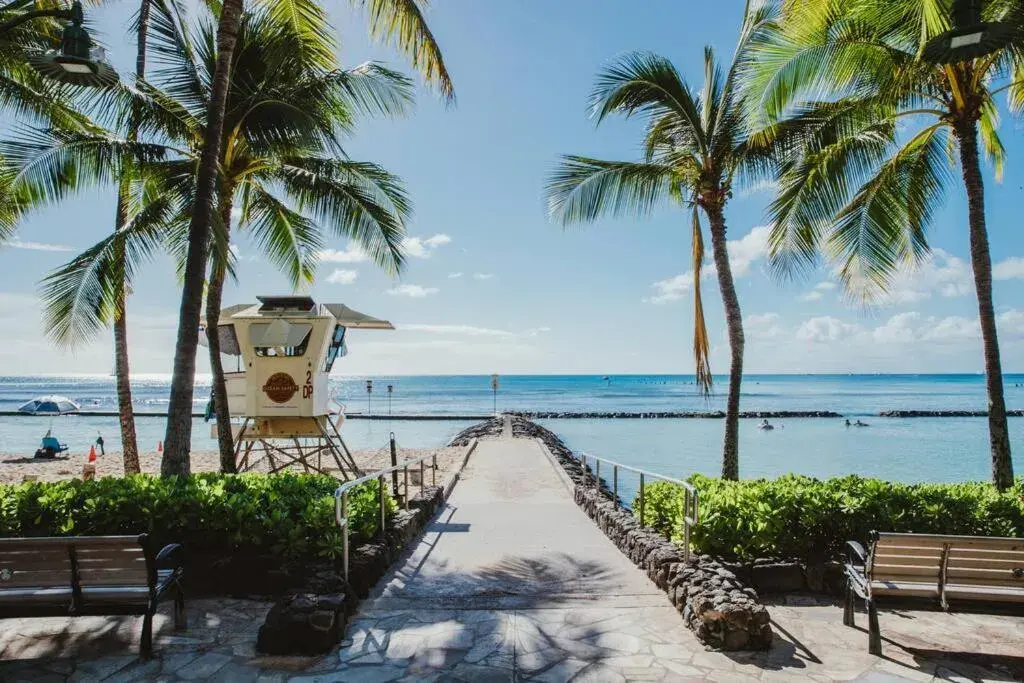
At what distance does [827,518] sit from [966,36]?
4.42 m

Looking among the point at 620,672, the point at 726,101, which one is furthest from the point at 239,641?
the point at 726,101

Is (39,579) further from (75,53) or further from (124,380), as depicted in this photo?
(124,380)

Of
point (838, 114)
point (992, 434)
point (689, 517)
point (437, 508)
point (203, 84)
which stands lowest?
point (437, 508)

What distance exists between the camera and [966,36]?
5.41 meters

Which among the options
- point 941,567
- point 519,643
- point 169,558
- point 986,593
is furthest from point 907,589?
point 169,558

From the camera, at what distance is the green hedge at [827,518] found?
5.69 meters

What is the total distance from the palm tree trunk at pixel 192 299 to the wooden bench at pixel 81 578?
317 centimetres

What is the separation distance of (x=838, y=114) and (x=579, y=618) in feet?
26.2

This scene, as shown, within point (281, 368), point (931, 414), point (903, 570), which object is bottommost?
point (931, 414)

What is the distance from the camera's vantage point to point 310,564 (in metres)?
5.26

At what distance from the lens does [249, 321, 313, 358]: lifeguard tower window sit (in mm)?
12195

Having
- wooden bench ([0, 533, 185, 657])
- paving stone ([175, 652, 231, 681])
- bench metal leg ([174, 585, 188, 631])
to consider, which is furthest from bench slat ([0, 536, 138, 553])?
paving stone ([175, 652, 231, 681])

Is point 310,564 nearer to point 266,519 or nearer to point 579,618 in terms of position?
point 266,519

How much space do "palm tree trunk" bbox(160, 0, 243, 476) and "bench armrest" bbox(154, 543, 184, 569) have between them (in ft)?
10.1
